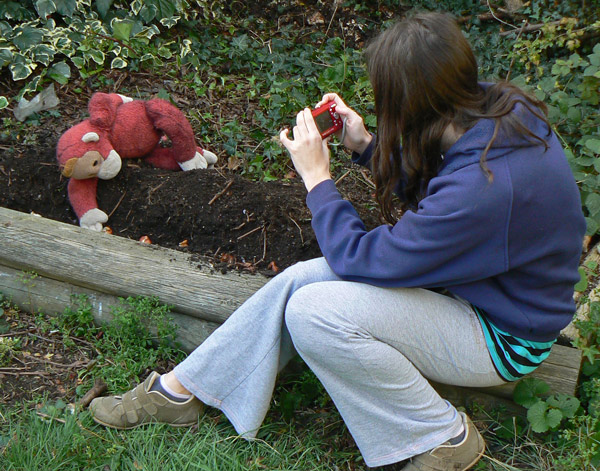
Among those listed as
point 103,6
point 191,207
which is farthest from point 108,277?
point 103,6

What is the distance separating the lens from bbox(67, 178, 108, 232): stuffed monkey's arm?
9.94ft

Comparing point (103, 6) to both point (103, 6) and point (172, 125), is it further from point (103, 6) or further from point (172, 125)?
point (172, 125)

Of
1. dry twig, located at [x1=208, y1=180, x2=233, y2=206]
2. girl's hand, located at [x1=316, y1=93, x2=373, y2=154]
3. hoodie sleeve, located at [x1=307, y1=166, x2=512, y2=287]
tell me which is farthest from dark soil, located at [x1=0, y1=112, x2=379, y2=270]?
hoodie sleeve, located at [x1=307, y1=166, x2=512, y2=287]

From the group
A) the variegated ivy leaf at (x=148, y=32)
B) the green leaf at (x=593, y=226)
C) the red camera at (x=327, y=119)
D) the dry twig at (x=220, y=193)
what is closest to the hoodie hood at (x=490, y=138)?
the red camera at (x=327, y=119)

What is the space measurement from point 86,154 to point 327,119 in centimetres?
118

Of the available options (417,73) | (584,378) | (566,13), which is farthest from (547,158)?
(566,13)

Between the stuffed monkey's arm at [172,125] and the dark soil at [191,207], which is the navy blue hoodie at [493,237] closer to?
the dark soil at [191,207]

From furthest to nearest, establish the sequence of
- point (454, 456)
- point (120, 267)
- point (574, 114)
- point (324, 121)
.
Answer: point (574, 114) → point (120, 267) → point (324, 121) → point (454, 456)

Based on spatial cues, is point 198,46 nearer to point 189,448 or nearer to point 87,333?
point 87,333

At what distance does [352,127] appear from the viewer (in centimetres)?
239

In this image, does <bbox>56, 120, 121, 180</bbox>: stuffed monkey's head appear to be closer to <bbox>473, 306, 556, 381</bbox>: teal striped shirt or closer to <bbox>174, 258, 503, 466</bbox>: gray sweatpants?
<bbox>174, 258, 503, 466</bbox>: gray sweatpants

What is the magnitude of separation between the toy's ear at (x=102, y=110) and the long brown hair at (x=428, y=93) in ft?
4.92

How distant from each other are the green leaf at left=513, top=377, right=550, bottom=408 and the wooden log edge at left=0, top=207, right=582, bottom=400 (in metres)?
0.07

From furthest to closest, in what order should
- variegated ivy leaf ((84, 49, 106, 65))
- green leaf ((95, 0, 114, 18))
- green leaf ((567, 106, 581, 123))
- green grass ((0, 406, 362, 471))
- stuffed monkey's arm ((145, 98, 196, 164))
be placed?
green leaf ((95, 0, 114, 18))
variegated ivy leaf ((84, 49, 106, 65))
green leaf ((567, 106, 581, 123))
stuffed monkey's arm ((145, 98, 196, 164))
green grass ((0, 406, 362, 471))
